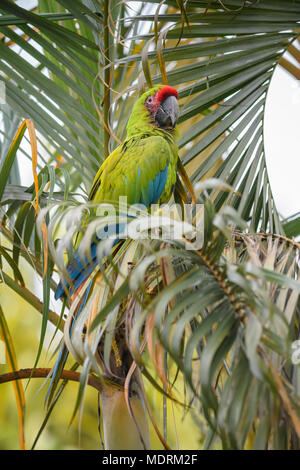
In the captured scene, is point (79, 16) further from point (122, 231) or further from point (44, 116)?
point (122, 231)

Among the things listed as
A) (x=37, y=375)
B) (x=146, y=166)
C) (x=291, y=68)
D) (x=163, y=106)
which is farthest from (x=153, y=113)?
(x=37, y=375)

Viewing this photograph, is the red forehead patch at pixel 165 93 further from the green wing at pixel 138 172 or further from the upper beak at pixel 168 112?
the green wing at pixel 138 172

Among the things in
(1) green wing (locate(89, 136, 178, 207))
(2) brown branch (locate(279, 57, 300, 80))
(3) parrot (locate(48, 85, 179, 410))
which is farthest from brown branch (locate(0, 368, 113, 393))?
(2) brown branch (locate(279, 57, 300, 80))

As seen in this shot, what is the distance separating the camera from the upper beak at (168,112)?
4.52 ft

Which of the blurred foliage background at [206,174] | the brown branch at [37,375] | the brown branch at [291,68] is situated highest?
the brown branch at [291,68]

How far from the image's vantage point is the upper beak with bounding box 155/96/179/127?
1.38 metres

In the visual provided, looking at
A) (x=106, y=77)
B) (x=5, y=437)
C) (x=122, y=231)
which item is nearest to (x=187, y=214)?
(x=122, y=231)

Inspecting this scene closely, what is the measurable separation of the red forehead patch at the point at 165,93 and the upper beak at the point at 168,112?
11 millimetres

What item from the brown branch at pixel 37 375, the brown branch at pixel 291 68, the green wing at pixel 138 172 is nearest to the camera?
the brown branch at pixel 37 375

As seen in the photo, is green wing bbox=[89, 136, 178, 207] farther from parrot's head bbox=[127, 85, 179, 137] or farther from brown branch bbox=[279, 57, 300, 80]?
brown branch bbox=[279, 57, 300, 80]

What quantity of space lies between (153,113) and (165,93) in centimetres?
9

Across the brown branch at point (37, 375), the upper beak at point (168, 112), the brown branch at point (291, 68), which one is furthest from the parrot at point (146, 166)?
the brown branch at point (291, 68)

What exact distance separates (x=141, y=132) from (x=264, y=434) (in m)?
1.04
